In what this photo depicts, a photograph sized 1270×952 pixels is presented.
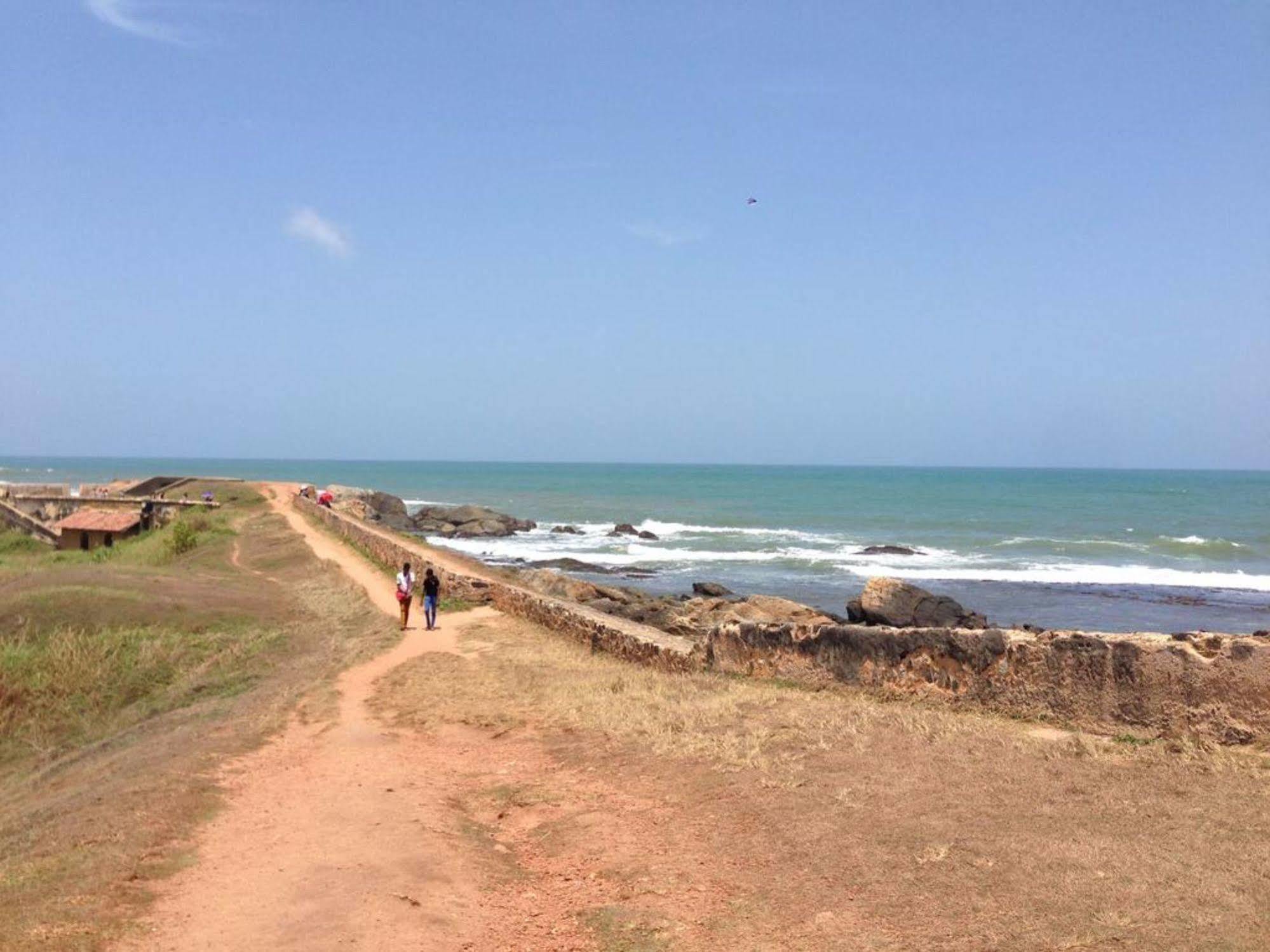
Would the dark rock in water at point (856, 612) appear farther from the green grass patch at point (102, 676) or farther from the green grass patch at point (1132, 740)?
the green grass patch at point (1132, 740)

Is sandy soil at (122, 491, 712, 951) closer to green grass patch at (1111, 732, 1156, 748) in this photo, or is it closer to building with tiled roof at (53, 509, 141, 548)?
green grass patch at (1111, 732, 1156, 748)

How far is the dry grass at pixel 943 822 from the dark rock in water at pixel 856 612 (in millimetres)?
14266

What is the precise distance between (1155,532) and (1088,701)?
188ft

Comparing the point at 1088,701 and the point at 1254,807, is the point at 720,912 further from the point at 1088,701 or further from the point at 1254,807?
the point at 1088,701

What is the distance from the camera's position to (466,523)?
58250 millimetres

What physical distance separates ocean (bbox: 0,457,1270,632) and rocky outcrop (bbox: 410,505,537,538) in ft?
4.70

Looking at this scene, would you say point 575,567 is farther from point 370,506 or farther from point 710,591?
point 370,506

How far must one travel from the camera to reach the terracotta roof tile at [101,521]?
140 ft

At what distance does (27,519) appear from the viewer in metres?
48.0

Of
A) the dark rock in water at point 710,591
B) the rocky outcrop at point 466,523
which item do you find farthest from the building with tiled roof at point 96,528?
the dark rock in water at point 710,591

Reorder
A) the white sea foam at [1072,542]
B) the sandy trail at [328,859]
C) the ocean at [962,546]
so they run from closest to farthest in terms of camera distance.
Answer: the sandy trail at [328,859], the ocean at [962,546], the white sea foam at [1072,542]

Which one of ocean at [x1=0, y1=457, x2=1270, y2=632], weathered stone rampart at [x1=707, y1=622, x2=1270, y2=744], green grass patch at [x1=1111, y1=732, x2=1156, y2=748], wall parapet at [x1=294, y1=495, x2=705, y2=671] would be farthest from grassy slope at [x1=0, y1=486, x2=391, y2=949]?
ocean at [x1=0, y1=457, x2=1270, y2=632]

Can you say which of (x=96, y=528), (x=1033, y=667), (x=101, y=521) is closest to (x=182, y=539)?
(x=96, y=528)

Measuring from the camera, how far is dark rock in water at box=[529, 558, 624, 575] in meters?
39.7
